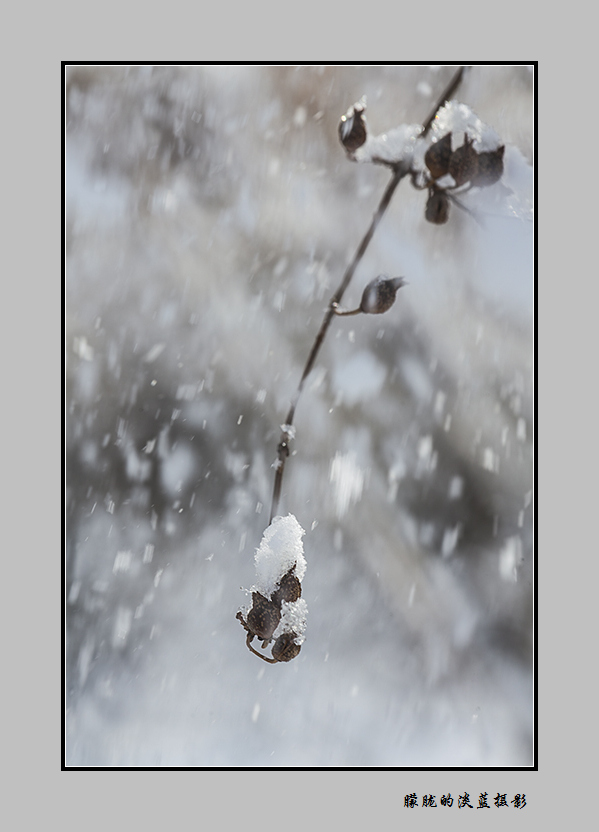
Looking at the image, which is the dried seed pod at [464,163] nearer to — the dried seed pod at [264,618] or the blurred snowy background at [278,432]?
the dried seed pod at [264,618]

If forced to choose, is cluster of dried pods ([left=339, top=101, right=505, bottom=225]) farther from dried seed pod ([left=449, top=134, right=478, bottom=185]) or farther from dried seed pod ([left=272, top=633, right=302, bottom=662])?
dried seed pod ([left=272, top=633, right=302, bottom=662])

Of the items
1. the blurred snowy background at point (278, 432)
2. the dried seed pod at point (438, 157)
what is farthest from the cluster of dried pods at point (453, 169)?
the blurred snowy background at point (278, 432)

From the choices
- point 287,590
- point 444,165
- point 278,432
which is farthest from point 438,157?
point 278,432

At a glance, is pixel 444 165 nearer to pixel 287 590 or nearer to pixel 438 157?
pixel 438 157

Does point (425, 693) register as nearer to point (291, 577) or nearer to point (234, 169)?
point (291, 577)

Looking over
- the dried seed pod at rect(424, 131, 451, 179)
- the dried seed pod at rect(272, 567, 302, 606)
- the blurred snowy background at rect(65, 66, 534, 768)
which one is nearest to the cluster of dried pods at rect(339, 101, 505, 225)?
the dried seed pod at rect(424, 131, 451, 179)

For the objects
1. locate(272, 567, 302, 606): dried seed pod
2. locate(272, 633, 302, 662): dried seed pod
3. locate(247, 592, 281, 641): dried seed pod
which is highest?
locate(272, 567, 302, 606): dried seed pod

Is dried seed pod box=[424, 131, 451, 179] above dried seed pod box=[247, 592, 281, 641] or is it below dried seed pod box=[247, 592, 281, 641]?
above

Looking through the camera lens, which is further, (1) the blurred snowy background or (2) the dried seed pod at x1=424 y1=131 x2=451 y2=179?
(1) the blurred snowy background
